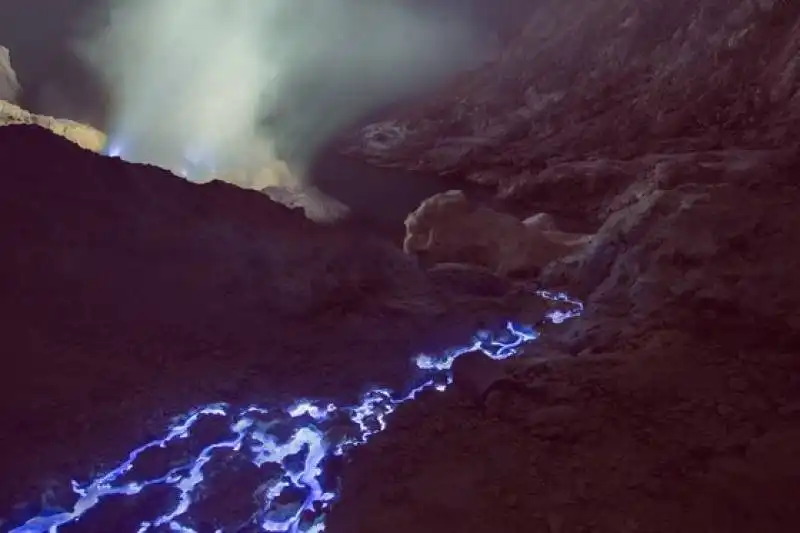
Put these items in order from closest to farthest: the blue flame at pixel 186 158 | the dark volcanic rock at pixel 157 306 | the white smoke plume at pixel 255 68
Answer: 1. the dark volcanic rock at pixel 157 306
2. the blue flame at pixel 186 158
3. the white smoke plume at pixel 255 68

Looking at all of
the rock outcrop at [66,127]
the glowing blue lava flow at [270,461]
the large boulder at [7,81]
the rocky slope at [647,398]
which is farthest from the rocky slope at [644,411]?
the large boulder at [7,81]

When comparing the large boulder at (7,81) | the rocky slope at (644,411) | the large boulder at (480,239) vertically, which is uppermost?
the large boulder at (7,81)

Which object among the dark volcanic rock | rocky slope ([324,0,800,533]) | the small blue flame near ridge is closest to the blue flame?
rocky slope ([324,0,800,533])

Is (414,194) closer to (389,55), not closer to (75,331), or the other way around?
(389,55)

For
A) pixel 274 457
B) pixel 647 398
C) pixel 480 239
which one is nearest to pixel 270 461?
pixel 274 457

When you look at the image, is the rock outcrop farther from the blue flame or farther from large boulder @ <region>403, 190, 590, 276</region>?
large boulder @ <region>403, 190, 590, 276</region>

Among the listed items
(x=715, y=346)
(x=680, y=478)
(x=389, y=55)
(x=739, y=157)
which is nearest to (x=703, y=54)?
(x=739, y=157)

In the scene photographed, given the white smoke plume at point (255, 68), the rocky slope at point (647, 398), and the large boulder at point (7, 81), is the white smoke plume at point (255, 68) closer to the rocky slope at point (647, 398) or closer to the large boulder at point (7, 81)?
the large boulder at point (7, 81)
